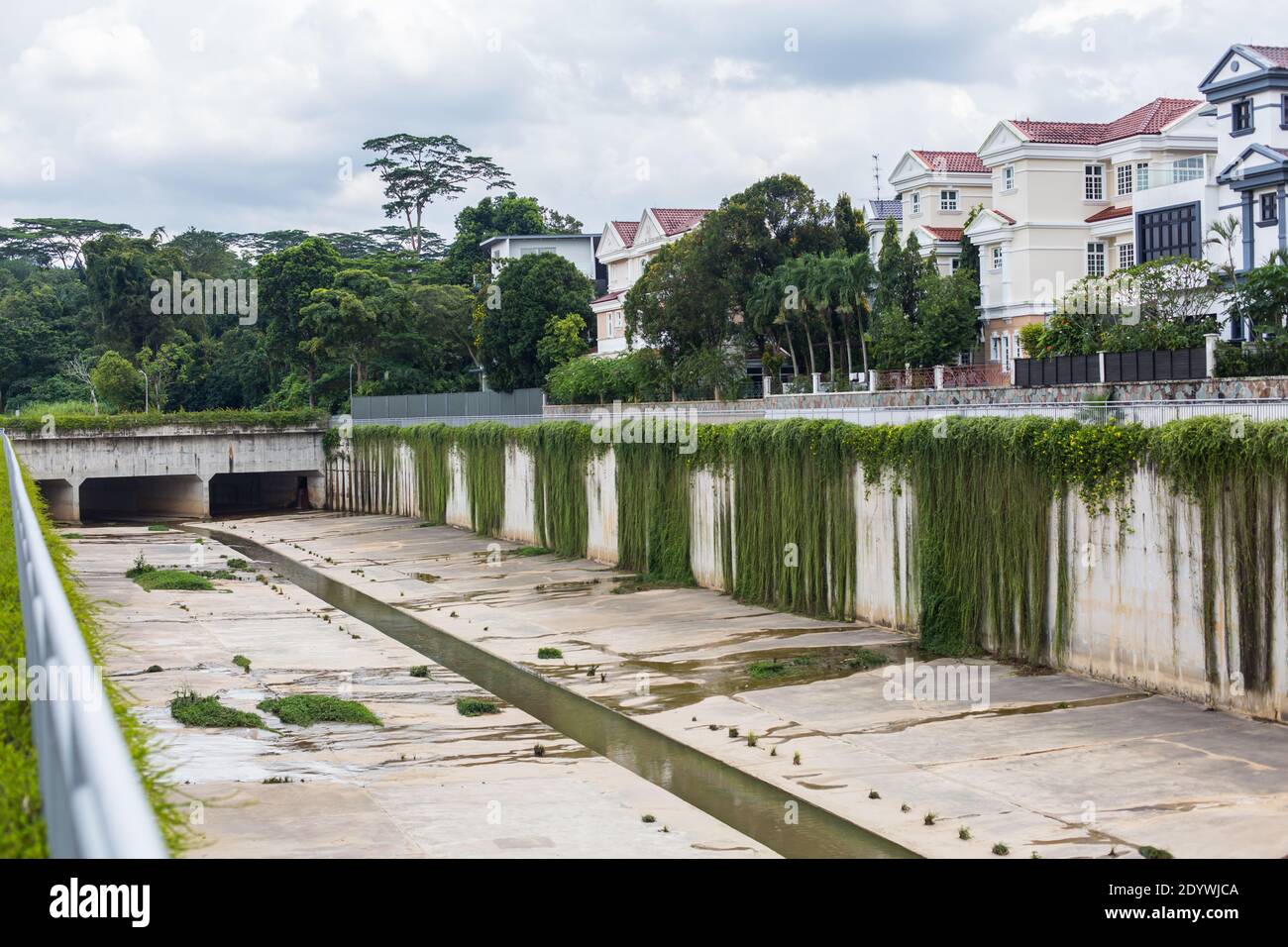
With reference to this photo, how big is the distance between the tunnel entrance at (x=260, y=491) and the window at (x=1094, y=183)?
157 feet

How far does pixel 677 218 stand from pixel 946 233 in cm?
1927

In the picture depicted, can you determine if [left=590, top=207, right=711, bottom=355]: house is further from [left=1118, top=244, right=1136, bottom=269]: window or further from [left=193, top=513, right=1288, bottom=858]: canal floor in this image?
[left=193, top=513, right=1288, bottom=858]: canal floor

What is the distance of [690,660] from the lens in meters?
29.6

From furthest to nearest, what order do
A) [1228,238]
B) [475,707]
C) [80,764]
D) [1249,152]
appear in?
[1249,152] → [1228,238] → [475,707] → [80,764]

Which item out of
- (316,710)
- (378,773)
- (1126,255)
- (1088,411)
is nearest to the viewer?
(378,773)

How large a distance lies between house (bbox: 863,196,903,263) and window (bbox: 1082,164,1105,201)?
1098 cm

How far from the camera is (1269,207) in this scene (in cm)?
4191

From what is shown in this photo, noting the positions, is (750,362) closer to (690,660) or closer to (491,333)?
(491,333)

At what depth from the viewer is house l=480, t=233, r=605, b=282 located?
314 ft

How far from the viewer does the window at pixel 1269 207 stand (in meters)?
41.5

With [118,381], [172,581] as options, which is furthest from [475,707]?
[118,381]

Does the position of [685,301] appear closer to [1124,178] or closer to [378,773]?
[1124,178]

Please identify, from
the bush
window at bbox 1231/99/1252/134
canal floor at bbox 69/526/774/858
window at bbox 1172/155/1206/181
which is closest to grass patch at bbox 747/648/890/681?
canal floor at bbox 69/526/774/858
